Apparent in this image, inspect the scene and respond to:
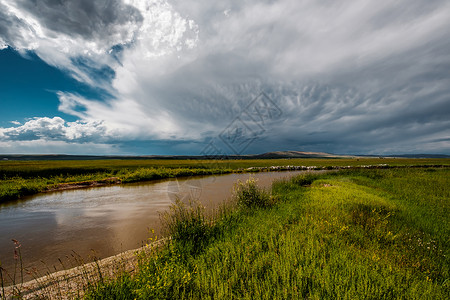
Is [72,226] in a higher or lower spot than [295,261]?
lower

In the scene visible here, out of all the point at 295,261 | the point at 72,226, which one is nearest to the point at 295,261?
the point at 295,261

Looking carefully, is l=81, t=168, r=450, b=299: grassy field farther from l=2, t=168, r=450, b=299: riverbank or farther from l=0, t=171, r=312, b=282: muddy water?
l=0, t=171, r=312, b=282: muddy water

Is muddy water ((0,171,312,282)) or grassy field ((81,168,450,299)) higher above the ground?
grassy field ((81,168,450,299))

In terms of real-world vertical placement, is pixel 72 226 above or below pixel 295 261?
below

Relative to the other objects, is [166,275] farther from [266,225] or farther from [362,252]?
[362,252]

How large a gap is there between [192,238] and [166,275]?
230cm

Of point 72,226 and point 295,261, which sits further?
point 72,226

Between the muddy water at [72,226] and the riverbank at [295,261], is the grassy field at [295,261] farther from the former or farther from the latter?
the muddy water at [72,226]

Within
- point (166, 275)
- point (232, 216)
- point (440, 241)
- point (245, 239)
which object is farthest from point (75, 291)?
point (440, 241)

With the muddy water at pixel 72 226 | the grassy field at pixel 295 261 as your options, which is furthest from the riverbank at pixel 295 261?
the muddy water at pixel 72 226

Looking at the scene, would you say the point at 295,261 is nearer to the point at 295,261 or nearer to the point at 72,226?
the point at 295,261

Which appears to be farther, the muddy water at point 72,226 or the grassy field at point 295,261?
the muddy water at point 72,226

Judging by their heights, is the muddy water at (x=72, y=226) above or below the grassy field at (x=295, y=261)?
below

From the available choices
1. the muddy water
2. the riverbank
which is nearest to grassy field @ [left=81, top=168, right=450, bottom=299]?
the riverbank
